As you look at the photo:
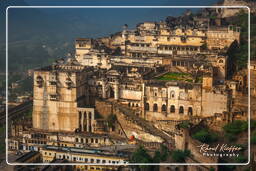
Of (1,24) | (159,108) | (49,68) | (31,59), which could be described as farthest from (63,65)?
(1,24)

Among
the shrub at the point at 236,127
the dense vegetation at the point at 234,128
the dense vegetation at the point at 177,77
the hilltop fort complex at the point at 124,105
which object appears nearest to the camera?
the dense vegetation at the point at 234,128

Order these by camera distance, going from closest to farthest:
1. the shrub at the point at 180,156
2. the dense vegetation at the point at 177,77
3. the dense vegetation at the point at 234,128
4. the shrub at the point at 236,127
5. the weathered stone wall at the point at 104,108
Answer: the shrub at the point at 180,156, the dense vegetation at the point at 234,128, the shrub at the point at 236,127, the weathered stone wall at the point at 104,108, the dense vegetation at the point at 177,77

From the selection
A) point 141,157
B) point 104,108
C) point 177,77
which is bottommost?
point 141,157

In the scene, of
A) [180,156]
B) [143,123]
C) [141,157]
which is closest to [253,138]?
[180,156]

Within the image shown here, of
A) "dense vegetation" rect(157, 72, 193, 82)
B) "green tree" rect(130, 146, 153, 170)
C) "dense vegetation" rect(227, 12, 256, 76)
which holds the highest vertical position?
"dense vegetation" rect(227, 12, 256, 76)

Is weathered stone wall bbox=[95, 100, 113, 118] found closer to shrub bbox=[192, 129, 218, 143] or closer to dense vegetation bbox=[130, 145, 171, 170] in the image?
dense vegetation bbox=[130, 145, 171, 170]

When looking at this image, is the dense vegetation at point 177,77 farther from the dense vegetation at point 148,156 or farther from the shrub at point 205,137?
the shrub at point 205,137

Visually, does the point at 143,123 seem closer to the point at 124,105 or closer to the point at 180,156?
the point at 124,105

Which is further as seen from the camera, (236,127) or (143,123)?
(143,123)

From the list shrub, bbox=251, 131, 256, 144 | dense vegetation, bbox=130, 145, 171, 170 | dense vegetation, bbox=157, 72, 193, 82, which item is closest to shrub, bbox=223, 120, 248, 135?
shrub, bbox=251, 131, 256, 144

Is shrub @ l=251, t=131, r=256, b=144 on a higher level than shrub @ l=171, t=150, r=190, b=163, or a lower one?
higher

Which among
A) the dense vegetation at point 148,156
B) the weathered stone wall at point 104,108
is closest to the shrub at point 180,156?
the dense vegetation at point 148,156

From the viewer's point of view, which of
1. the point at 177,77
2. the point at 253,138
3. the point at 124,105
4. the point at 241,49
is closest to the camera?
the point at 253,138
